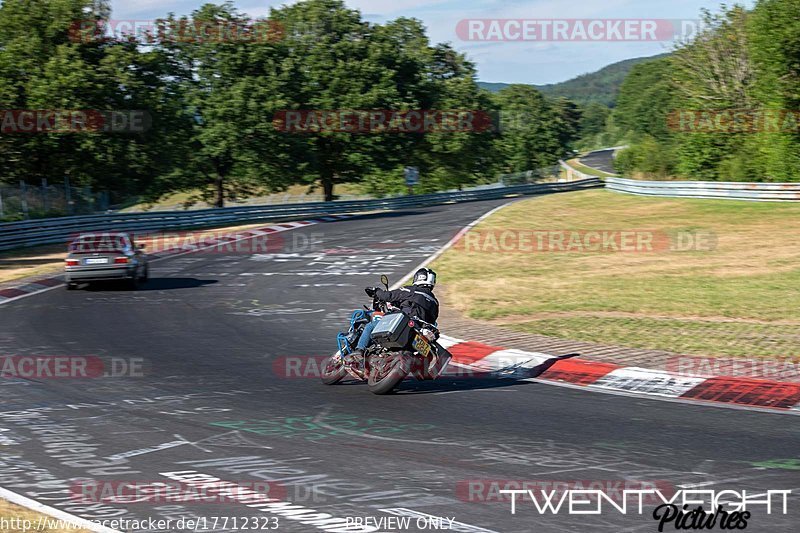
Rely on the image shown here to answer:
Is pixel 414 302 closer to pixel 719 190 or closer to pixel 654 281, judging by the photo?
pixel 654 281

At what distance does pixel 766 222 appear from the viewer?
1221 inches

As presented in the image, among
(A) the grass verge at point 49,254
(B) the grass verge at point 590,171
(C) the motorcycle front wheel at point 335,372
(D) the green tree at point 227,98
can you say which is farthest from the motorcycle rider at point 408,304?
(B) the grass verge at point 590,171

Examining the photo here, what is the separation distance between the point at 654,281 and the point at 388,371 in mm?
10808

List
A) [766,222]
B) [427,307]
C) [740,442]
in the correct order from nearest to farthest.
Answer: [740,442]
[427,307]
[766,222]

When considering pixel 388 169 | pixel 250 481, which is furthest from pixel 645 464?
pixel 388 169

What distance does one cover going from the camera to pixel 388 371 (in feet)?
35.1

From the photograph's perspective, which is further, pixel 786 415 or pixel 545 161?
pixel 545 161

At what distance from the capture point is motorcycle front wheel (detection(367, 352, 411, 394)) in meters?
10.6

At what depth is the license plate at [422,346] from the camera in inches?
418

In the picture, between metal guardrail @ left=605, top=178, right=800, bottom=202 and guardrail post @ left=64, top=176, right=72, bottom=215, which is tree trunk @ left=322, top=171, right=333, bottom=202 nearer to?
metal guardrail @ left=605, top=178, right=800, bottom=202

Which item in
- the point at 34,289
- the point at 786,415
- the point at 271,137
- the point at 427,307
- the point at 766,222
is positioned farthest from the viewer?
the point at 271,137

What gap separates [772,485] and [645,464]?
1.05 m

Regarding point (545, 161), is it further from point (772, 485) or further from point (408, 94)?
point (772, 485)

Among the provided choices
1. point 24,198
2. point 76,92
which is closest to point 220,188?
point 76,92
